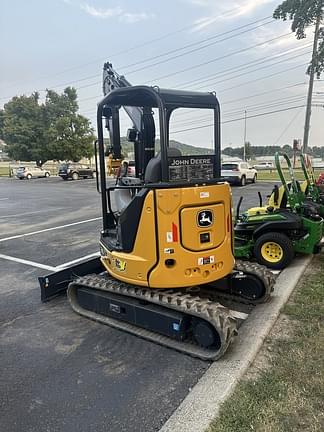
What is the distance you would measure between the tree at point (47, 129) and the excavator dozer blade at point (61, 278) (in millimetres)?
43678

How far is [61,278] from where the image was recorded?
533 centimetres

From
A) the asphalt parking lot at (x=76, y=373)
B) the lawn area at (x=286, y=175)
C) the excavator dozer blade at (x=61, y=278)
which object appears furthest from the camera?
the lawn area at (x=286, y=175)

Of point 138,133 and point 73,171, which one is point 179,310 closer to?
point 138,133

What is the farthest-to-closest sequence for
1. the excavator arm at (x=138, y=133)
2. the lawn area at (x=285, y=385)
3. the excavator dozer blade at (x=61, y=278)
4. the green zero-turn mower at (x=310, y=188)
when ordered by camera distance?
1. the green zero-turn mower at (x=310, y=188)
2. the excavator dozer blade at (x=61, y=278)
3. the excavator arm at (x=138, y=133)
4. the lawn area at (x=285, y=385)

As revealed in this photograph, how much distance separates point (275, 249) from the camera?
6.38 m

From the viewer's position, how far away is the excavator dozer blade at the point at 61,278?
5.20 meters

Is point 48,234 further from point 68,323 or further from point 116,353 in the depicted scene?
point 116,353

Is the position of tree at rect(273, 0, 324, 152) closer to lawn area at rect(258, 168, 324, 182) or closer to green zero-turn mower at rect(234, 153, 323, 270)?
lawn area at rect(258, 168, 324, 182)

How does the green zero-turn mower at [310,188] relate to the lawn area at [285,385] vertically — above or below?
above

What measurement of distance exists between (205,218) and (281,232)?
3.01m

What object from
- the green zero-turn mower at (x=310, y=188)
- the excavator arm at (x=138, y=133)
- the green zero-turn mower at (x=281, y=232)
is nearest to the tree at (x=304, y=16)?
the green zero-turn mower at (x=310, y=188)

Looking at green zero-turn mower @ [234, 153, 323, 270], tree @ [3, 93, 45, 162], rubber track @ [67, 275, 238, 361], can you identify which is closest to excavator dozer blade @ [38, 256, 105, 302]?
rubber track @ [67, 275, 238, 361]

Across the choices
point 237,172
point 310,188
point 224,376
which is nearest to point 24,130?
point 237,172

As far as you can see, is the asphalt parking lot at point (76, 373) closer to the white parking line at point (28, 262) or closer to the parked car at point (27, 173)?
the white parking line at point (28, 262)
